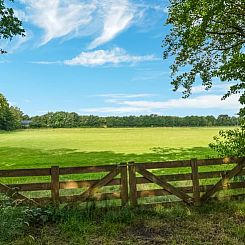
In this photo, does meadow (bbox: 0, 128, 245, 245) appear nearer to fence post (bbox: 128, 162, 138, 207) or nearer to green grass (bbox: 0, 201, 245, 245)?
green grass (bbox: 0, 201, 245, 245)

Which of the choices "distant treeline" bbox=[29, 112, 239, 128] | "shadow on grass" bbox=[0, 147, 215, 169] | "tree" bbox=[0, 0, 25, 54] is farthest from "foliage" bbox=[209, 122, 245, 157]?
"distant treeline" bbox=[29, 112, 239, 128]

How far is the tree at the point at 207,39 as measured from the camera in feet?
36.8

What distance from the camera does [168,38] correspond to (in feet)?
53.2

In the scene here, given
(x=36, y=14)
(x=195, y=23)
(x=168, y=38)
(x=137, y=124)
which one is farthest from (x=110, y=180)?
(x=137, y=124)

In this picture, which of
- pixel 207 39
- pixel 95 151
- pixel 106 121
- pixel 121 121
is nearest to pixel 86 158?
pixel 95 151

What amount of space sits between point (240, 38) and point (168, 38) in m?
3.49

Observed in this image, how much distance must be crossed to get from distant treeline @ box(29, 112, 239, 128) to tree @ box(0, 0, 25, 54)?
105 meters

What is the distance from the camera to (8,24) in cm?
1099

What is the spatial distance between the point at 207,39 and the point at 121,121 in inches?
4465

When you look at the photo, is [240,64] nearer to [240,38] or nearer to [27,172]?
[240,38]

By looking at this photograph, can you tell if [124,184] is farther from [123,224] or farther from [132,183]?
[123,224]

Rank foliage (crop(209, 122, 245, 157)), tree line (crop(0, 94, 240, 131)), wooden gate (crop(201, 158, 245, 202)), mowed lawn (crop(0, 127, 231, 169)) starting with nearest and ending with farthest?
wooden gate (crop(201, 158, 245, 202)), foliage (crop(209, 122, 245, 157)), mowed lawn (crop(0, 127, 231, 169)), tree line (crop(0, 94, 240, 131))

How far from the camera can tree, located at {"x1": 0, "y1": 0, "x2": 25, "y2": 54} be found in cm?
1082

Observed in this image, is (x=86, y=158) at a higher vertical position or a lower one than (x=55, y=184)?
lower
